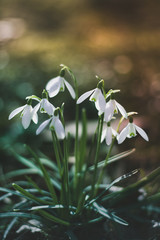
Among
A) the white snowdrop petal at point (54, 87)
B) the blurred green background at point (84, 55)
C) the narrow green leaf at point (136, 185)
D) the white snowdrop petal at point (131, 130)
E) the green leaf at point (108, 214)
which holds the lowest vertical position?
the green leaf at point (108, 214)

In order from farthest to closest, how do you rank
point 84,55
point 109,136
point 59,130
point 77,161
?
point 84,55 → point 77,161 → point 109,136 → point 59,130

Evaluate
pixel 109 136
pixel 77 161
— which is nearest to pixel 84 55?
pixel 77 161

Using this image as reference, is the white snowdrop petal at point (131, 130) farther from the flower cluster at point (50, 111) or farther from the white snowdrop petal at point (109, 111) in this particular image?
the flower cluster at point (50, 111)

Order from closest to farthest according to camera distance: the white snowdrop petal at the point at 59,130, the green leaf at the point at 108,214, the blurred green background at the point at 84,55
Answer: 1. the white snowdrop petal at the point at 59,130
2. the green leaf at the point at 108,214
3. the blurred green background at the point at 84,55

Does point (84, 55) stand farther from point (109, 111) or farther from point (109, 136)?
point (109, 111)

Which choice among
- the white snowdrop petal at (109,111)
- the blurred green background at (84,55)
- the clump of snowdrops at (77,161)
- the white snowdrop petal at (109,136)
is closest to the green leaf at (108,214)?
the clump of snowdrops at (77,161)

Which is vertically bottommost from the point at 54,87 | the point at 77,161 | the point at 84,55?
the point at 77,161

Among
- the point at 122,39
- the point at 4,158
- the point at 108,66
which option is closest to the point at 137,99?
the point at 108,66

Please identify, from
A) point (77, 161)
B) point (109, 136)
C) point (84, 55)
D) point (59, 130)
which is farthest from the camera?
point (84, 55)

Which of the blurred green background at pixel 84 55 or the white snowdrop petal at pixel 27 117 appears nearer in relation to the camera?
the white snowdrop petal at pixel 27 117
